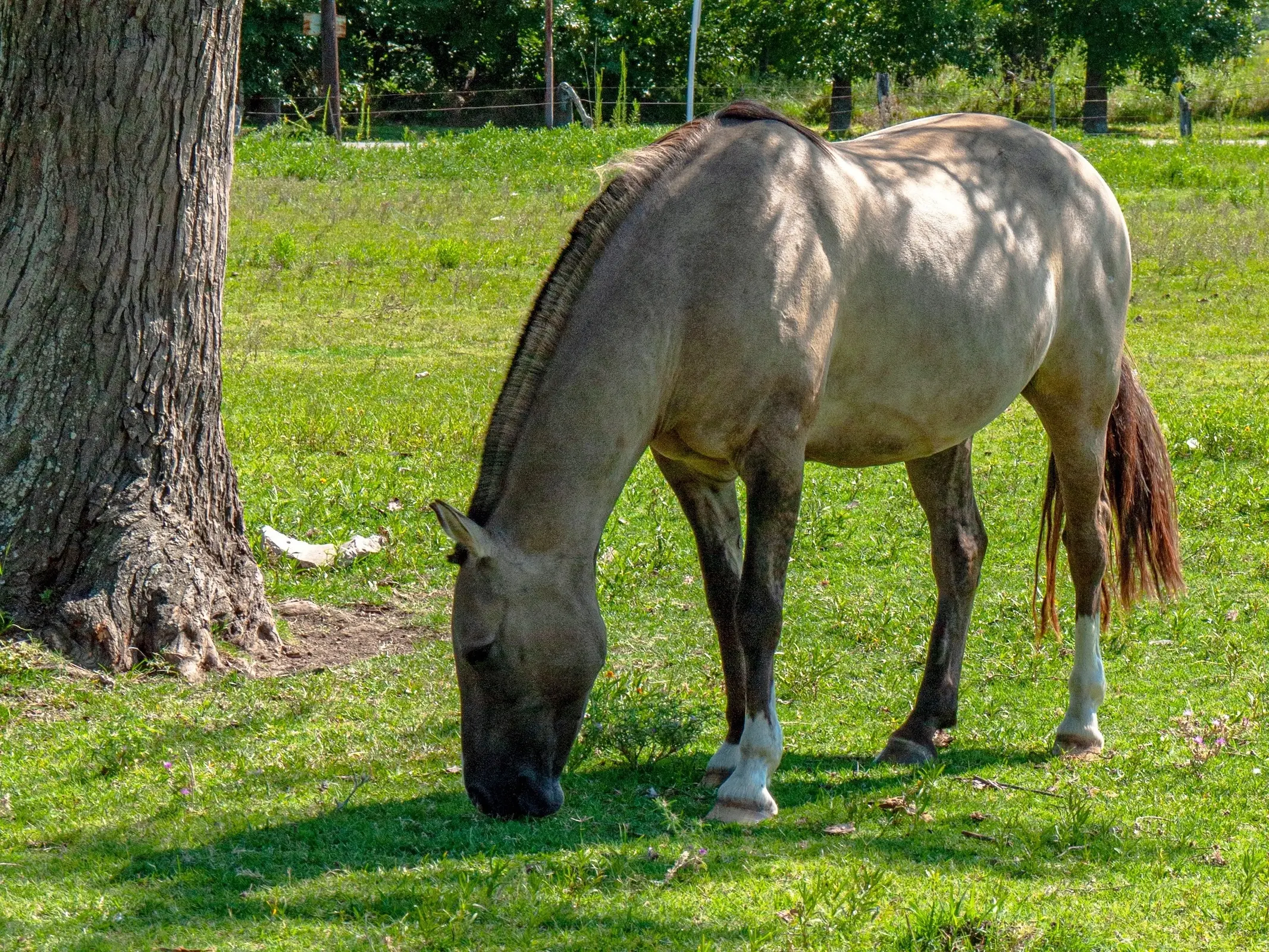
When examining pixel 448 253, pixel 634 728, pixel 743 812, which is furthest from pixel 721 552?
pixel 448 253

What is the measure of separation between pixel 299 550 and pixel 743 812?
3.22m

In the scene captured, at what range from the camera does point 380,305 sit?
13008mm

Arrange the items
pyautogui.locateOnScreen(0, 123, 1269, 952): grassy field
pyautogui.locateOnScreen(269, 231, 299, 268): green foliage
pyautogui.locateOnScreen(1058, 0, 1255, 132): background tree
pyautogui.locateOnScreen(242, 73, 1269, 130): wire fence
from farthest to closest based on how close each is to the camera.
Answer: pyautogui.locateOnScreen(1058, 0, 1255, 132): background tree < pyautogui.locateOnScreen(242, 73, 1269, 130): wire fence < pyautogui.locateOnScreen(269, 231, 299, 268): green foliage < pyautogui.locateOnScreen(0, 123, 1269, 952): grassy field

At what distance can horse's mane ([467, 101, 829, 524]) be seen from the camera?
4.03 metres

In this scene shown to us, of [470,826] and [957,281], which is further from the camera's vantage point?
[957,281]

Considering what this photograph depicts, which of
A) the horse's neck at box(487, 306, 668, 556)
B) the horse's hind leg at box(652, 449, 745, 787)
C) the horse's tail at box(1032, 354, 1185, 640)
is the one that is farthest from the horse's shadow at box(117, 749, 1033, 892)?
the horse's tail at box(1032, 354, 1185, 640)

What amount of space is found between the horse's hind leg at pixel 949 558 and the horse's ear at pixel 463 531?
6.82 ft

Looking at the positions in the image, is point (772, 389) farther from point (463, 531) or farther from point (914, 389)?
point (463, 531)

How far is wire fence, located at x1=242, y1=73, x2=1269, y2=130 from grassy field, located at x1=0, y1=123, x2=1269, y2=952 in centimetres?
2312

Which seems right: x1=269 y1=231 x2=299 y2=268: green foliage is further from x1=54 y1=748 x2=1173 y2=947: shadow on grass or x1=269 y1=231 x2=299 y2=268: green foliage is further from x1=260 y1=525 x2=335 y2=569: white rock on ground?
x1=54 y1=748 x2=1173 y2=947: shadow on grass

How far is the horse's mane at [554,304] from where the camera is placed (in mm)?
4031

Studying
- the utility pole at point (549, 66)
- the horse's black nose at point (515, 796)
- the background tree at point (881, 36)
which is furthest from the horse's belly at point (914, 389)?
the background tree at point (881, 36)

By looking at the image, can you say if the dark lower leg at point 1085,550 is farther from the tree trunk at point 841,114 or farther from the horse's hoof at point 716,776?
the tree trunk at point 841,114

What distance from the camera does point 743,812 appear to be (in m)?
4.21
